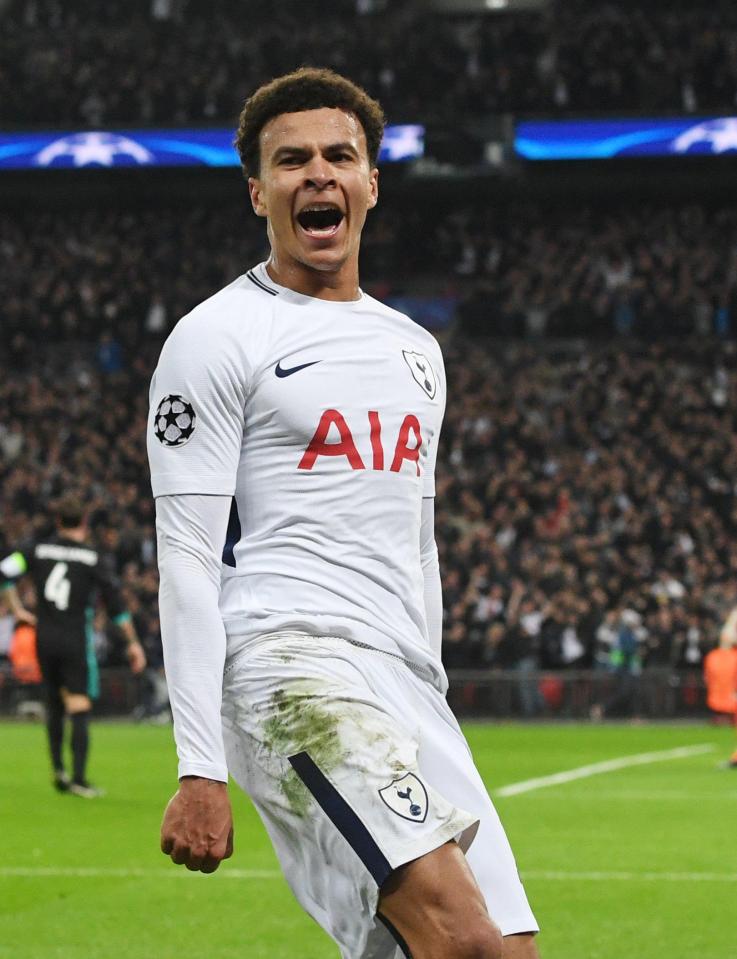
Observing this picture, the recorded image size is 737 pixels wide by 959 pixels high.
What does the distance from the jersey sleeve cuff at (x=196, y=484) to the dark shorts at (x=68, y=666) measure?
32.3 feet

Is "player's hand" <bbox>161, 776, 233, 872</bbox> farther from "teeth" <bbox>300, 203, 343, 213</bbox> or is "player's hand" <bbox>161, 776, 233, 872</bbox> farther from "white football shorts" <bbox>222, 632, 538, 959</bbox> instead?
"teeth" <bbox>300, 203, 343, 213</bbox>

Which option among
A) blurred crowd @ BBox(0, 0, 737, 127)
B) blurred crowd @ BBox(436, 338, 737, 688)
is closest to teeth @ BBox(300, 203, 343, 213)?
blurred crowd @ BBox(436, 338, 737, 688)

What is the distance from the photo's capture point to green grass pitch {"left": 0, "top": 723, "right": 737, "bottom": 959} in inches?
297

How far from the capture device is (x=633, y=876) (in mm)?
9602

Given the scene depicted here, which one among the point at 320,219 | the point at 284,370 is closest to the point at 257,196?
the point at 320,219

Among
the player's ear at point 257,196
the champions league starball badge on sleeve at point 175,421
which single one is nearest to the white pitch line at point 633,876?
the player's ear at point 257,196

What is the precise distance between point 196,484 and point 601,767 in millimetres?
13902

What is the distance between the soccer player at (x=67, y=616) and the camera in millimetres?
13367

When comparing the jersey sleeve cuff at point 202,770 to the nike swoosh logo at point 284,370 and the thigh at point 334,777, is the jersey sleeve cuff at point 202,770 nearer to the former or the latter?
the thigh at point 334,777

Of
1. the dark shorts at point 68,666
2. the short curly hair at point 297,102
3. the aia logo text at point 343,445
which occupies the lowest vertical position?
the dark shorts at point 68,666

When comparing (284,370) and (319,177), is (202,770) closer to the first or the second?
(284,370)

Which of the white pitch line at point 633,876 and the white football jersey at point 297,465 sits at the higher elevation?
the white football jersey at point 297,465

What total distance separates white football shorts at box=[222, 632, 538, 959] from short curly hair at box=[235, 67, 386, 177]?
1.24m

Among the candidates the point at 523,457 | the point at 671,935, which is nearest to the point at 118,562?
the point at 523,457
